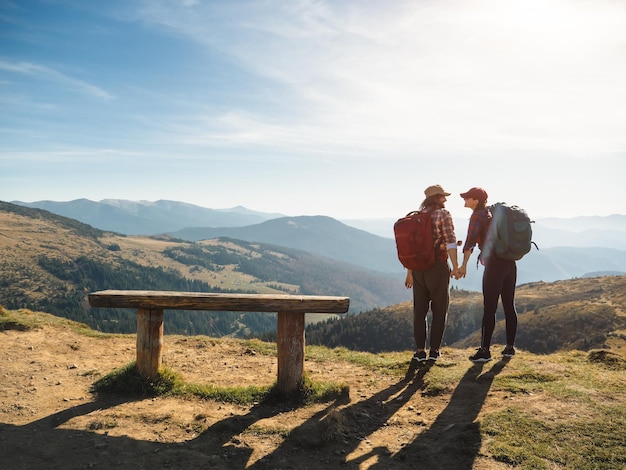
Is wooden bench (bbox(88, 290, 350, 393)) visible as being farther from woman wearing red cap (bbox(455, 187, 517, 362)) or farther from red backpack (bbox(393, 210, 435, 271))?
woman wearing red cap (bbox(455, 187, 517, 362))

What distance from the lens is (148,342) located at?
813 cm

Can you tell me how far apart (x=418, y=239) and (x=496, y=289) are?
6.80ft

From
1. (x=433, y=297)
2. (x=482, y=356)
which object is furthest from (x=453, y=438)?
(x=482, y=356)

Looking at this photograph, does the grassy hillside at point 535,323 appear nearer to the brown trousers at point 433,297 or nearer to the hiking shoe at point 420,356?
the hiking shoe at point 420,356

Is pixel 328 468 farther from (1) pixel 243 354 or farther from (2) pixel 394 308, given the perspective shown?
(2) pixel 394 308

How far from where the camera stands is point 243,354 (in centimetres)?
1131

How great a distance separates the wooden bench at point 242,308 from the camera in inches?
301

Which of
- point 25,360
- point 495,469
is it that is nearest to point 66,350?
point 25,360

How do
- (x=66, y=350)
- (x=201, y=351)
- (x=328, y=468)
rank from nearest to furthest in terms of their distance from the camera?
1. (x=328, y=468)
2. (x=66, y=350)
3. (x=201, y=351)

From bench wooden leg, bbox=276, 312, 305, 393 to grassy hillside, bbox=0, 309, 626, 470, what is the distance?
1.60 ft

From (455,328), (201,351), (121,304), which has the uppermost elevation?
(121,304)

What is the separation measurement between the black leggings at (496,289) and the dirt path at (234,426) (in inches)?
36.6

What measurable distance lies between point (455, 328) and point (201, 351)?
137 m

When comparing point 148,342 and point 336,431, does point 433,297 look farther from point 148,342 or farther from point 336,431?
point 148,342
